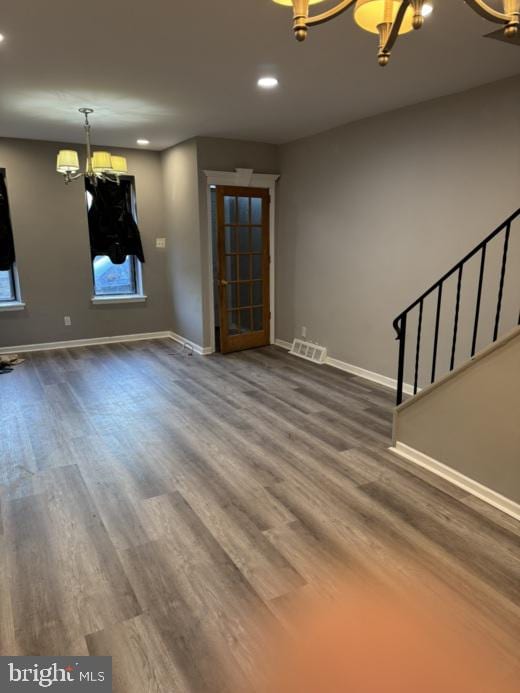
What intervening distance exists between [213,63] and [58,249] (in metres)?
3.96

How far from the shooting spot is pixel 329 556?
7.64 ft

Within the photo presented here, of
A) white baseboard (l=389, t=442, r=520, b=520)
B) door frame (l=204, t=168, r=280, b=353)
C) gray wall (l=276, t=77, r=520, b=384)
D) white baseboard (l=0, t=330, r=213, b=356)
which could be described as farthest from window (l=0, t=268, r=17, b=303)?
white baseboard (l=389, t=442, r=520, b=520)

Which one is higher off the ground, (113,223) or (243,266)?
(113,223)

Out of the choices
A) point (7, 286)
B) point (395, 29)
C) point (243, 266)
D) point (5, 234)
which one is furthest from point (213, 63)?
point (7, 286)

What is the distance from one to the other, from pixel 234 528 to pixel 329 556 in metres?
0.55

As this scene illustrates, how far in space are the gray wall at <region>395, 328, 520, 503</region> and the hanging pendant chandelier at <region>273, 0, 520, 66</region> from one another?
158 cm

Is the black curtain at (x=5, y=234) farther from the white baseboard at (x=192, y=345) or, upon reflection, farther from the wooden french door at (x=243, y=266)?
the wooden french door at (x=243, y=266)

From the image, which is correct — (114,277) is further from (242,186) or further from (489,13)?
(489,13)

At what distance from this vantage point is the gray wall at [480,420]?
257 centimetres

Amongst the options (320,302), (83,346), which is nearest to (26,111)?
(83,346)

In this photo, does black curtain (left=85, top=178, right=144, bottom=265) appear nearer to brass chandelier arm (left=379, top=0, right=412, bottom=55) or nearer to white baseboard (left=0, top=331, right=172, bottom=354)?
white baseboard (left=0, top=331, right=172, bottom=354)

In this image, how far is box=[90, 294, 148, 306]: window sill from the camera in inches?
260

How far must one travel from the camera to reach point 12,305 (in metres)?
6.02

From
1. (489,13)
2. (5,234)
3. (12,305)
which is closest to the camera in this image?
(489,13)
